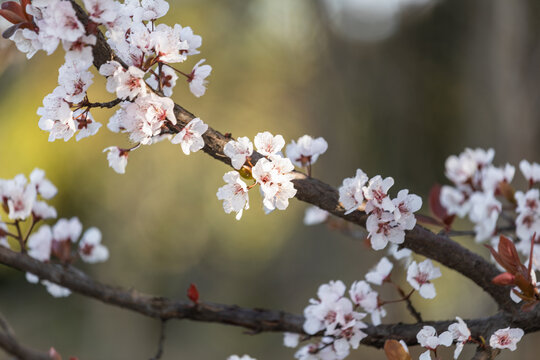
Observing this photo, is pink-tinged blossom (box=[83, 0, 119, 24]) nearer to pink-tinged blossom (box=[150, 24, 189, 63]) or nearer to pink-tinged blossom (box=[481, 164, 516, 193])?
pink-tinged blossom (box=[150, 24, 189, 63])

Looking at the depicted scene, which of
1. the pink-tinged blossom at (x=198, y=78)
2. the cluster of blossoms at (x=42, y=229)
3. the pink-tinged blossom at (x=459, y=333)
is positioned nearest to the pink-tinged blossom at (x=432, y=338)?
the pink-tinged blossom at (x=459, y=333)

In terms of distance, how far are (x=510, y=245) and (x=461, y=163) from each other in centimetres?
46

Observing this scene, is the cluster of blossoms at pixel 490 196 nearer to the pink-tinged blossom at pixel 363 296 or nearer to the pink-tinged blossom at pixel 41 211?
the pink-tinged blossom at pixel 363 296

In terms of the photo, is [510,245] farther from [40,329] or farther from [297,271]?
[40,329]

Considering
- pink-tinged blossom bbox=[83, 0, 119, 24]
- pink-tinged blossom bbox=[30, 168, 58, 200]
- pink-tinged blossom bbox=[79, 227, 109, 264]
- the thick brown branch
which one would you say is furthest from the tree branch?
pink-tinged blossom bbox=[79, 227, 109, 264]

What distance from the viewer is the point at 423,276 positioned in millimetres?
662

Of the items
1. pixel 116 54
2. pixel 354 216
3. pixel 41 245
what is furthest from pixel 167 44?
pixel 41 245

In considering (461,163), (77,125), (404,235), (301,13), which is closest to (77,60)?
(77,125)

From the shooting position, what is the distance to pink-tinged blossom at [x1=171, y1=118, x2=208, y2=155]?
0.46m

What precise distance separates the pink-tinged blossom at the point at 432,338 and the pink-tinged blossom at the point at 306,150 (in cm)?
23

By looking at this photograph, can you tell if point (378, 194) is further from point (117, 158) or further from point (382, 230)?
point (117, 158)

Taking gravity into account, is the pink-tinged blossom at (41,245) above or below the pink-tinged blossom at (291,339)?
above

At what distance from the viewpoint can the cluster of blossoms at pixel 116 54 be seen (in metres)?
0.41

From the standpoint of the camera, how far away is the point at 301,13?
399cm
